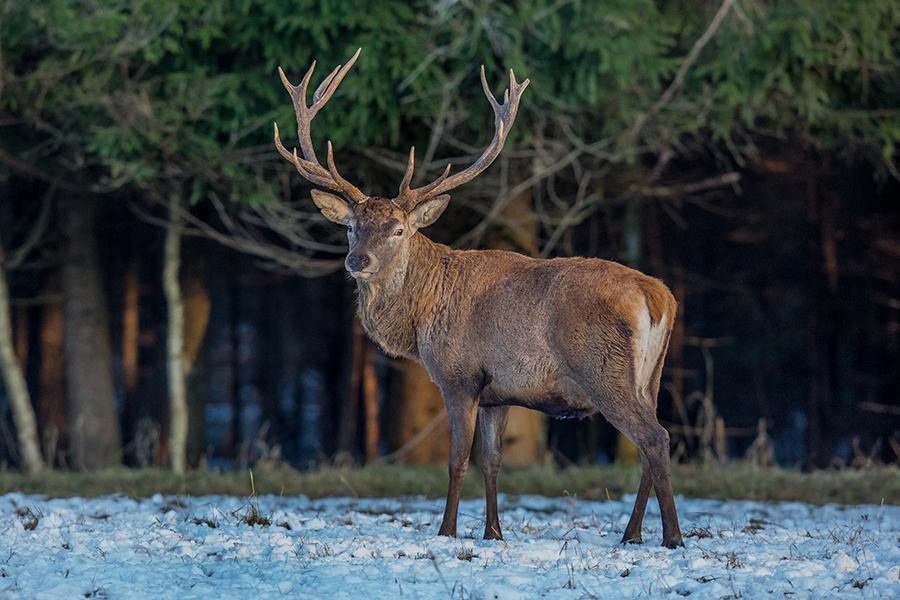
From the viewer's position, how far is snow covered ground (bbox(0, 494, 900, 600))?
579cm

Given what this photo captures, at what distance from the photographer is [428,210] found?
8414 millimetres

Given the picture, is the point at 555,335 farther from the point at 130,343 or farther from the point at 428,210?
the point at 130,343

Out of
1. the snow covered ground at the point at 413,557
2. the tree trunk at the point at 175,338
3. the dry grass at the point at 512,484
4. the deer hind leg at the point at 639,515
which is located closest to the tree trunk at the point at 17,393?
the tree trunk at the point at 175,338

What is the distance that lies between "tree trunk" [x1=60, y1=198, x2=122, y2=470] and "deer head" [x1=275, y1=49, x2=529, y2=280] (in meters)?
9.13

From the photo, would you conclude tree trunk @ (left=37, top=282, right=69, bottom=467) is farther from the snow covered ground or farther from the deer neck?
the deer neck

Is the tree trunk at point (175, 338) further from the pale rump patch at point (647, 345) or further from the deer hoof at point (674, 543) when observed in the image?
the deer hoof at point (674, 543)

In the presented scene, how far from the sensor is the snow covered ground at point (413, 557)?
579 centimetres

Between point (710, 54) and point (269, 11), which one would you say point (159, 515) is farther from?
point (710, 54)

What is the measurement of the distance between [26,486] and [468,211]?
6.31m

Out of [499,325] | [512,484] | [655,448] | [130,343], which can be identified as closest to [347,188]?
[499,325]

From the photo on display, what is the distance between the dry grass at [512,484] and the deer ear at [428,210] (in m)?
2.74

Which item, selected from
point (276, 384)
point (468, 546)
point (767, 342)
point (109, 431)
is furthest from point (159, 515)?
point (276, 384)

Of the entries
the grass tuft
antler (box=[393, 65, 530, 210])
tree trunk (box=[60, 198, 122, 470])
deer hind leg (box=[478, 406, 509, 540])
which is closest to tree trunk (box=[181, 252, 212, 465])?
tree trunk (box=[60, 198, 122, 470])

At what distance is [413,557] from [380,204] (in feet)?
8.38
